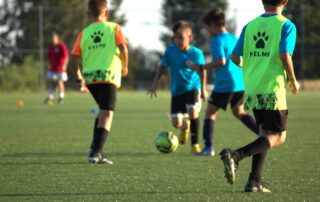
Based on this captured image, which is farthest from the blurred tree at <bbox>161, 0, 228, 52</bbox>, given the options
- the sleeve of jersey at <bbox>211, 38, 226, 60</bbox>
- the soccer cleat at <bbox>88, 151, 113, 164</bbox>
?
the soccer cleat at <bbox>88, 151, 113, 164</bbox>

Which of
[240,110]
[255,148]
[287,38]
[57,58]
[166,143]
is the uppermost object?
[287,38]

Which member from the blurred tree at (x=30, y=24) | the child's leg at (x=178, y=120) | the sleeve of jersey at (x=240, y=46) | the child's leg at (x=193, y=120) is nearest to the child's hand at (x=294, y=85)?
the sleeve of jersey at (x=240, y=46)

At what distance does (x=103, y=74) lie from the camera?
877cm

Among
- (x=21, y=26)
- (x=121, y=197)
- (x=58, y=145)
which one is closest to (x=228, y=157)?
(x=121, y=197)

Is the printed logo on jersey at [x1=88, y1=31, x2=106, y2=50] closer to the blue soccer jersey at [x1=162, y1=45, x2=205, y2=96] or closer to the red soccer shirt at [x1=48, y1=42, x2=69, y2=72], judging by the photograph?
the blue soccer jersey at [x1=162, y1=45, x2=205, y2=96]

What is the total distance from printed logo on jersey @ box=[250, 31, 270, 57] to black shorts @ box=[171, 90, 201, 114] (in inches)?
146

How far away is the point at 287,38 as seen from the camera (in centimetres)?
647

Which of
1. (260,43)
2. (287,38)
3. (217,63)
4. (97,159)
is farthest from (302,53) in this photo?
(287,38)

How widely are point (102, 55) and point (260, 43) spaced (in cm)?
264

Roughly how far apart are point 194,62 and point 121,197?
4.24 metres

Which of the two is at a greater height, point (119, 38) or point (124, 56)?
point (119, 38)

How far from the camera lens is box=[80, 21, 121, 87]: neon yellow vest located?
8.79 meters

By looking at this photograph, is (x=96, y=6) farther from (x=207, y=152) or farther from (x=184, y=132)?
(x=184, y=132)

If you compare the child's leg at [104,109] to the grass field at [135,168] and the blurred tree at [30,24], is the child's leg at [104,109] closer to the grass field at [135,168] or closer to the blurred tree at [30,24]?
the grass field at [135,168]
